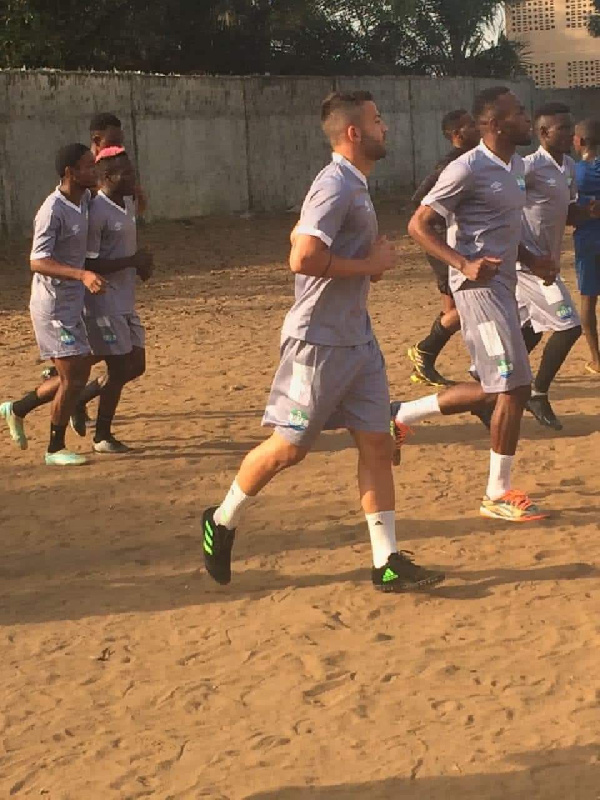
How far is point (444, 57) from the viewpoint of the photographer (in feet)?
115

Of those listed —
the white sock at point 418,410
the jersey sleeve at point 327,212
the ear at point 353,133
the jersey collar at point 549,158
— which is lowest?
the white sock at point 418,410

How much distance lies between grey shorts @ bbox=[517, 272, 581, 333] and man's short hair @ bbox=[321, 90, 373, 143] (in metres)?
3.06

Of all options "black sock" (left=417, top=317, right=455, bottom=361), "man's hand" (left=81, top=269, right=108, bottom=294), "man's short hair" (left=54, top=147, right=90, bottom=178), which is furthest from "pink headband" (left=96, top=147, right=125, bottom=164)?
"black sock" (left=417, top=317, right=455, bottom=361)

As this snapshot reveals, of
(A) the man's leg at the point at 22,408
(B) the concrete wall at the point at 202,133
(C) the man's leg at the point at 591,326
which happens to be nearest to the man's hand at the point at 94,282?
(A) the man's leg at the point at 22,408

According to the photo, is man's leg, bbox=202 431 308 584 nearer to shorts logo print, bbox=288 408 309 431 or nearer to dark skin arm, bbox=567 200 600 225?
shorts logo print, bbox=288 408 309 431

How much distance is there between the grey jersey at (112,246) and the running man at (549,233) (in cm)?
228

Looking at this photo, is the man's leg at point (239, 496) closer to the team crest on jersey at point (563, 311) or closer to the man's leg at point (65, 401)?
the man's leg at point (65, 401)

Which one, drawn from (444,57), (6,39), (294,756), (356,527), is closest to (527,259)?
(356,527)

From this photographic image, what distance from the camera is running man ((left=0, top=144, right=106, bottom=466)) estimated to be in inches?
316

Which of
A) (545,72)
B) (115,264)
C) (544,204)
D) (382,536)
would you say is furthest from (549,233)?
(545,72)

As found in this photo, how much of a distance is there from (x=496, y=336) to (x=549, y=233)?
2.21 m

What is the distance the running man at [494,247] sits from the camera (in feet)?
21.8

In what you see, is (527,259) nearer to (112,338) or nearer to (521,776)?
(112,338)

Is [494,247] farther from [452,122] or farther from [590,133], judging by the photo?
[590,133]
